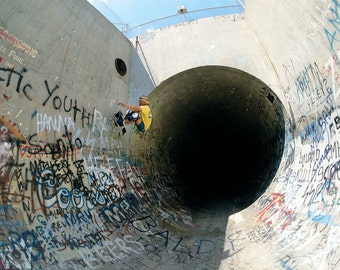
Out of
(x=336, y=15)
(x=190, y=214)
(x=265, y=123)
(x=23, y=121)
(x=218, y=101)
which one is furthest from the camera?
(x=218, y=101)

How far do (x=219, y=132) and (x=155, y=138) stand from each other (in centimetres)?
434

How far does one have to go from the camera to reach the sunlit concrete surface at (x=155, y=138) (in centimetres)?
438

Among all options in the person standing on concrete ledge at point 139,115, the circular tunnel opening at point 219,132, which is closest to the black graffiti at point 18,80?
the person standing on concrete ledge at point 139,115

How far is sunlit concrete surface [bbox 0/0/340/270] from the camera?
4.38 meters

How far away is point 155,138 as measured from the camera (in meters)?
9.55

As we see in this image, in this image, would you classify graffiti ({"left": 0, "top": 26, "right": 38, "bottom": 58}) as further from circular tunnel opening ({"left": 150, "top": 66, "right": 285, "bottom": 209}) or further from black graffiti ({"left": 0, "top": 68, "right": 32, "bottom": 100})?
circular tunnel opening ({"left": 150, "top": 66, "right": 285, "bottom": 209})

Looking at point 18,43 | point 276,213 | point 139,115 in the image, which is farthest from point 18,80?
point 276,213

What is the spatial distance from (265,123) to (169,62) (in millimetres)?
3405

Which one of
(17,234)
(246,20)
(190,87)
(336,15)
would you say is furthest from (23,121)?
(246,20)

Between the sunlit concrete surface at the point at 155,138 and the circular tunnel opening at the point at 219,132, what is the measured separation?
0.29 feet

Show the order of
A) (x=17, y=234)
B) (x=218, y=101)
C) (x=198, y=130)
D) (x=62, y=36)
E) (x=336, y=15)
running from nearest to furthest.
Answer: (x=17, y=234), (x=336, y=15), (x=62, y=36), (x=218, y=101), (x=198, y=130)

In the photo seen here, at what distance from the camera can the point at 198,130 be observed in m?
12.6

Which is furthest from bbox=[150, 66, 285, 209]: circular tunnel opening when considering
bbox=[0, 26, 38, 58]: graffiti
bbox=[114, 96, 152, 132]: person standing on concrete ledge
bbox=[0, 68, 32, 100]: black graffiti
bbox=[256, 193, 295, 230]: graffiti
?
bbox=[0, 68, 32, 100]: black graffiti

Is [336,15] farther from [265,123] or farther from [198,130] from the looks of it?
[198,130]
